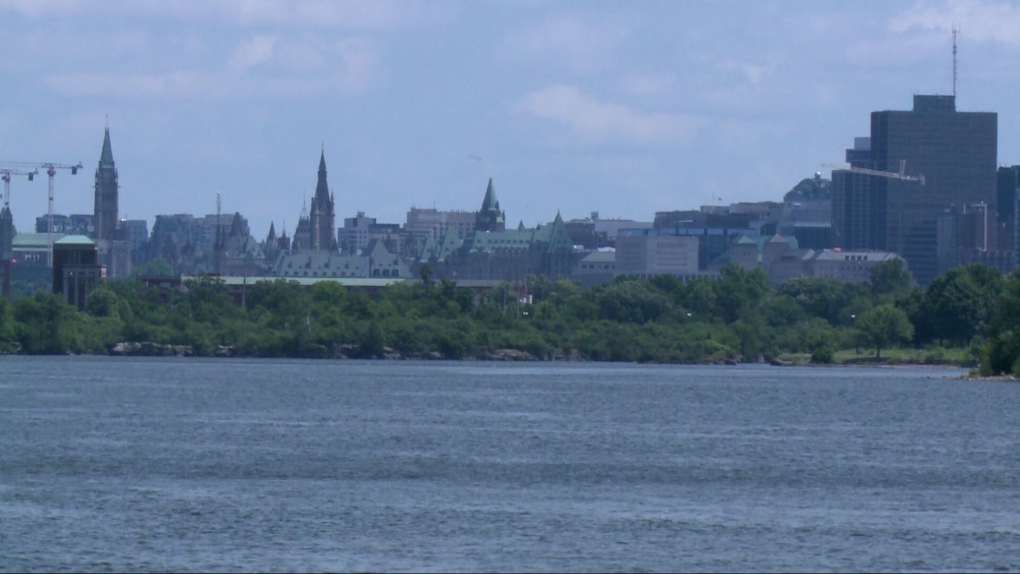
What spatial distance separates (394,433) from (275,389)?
3389cm

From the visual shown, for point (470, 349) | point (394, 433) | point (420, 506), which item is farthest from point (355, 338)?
point (420, 506)

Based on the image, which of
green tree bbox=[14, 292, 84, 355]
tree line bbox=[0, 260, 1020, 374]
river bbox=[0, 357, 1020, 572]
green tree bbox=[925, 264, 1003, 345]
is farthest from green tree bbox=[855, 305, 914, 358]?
green tree bbox=[14, 292, 84, 355]

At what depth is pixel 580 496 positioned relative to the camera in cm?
4772

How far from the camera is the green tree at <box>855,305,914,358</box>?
149750 mm

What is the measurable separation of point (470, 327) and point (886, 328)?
38.1 meters

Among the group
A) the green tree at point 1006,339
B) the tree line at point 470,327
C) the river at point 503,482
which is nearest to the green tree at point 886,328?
the tree line at point 470,327

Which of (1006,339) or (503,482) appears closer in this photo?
(503,482)

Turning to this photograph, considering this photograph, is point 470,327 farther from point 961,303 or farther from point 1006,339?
point 1006,339

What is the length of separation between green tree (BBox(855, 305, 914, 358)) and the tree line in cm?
Result: 11

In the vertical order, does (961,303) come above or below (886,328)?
above

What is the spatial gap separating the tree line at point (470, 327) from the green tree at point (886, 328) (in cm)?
11

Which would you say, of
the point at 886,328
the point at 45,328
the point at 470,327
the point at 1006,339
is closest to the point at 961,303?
the point at 886,328

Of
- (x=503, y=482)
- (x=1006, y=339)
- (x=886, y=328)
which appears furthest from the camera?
(x=886, y=328)

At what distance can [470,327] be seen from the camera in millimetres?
170500
